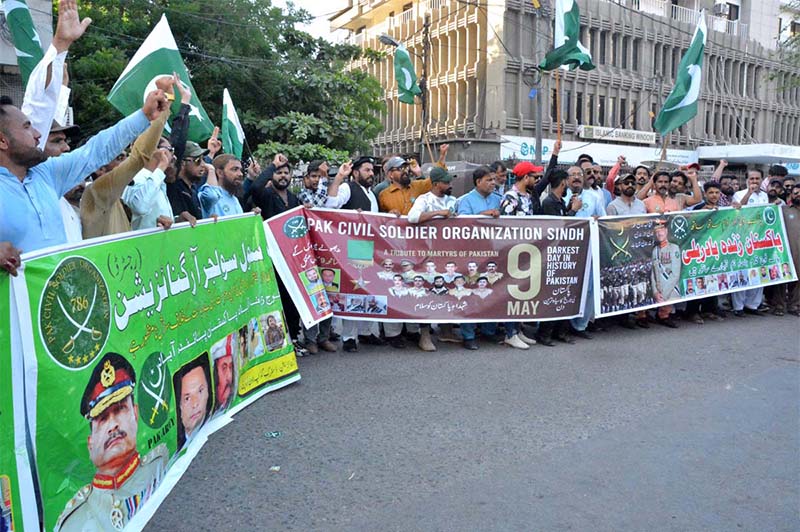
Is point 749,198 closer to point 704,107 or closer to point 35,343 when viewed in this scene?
point 35,343

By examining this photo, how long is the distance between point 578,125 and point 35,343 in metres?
34.1

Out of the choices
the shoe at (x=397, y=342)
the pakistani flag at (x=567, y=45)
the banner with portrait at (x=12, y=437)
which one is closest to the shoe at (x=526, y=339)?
the shoe at (x=397, y=342)

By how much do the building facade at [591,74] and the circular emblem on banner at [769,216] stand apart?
66.2 feet

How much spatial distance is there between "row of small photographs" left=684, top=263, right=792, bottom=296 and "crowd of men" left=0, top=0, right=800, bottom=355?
0.26 meters

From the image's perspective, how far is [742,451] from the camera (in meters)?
4.34

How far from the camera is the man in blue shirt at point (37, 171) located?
10.0ft

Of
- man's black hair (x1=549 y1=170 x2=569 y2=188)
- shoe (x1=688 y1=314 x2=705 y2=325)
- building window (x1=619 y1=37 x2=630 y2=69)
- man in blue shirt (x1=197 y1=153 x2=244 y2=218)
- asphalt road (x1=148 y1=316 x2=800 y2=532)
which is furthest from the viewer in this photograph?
building window (x1=619 y1=37 x2=630 y2=69)

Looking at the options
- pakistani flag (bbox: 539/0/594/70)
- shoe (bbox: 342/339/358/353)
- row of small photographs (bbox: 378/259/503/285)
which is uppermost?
pakistani flag (bbox: 539/0/594/70)

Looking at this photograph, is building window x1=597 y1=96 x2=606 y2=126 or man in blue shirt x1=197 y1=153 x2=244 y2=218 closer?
man in blue shirt x1=197 y1=153 x2=244 y2=218

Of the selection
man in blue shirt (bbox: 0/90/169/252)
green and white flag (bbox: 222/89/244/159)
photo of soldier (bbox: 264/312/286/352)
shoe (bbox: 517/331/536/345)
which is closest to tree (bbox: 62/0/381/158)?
green and white flag (bbox: 222/89/244/159)

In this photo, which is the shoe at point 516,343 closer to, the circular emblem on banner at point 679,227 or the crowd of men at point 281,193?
the crowd of men at point 281,193

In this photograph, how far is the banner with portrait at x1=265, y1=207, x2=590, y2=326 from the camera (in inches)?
270

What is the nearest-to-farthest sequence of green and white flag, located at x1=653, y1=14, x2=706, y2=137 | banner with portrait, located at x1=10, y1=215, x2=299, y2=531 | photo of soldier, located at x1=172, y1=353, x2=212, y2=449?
banner with portrait, located at x1=10, y1=215, x2=299, y2=531 < photo of soldier, located at x1=172, y1=353, x2=212, y2=449 < green and white flag, located at x1=653, y1=14, x2=706, y2=137

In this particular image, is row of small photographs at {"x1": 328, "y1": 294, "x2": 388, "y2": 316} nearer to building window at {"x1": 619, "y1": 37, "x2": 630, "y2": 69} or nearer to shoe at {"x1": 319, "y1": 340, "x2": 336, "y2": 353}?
shoe at {"x1": 319, "y1": 340, "x2": 336, "y2": 353}
